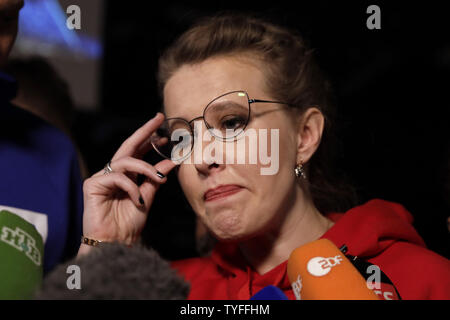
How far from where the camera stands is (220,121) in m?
1.21

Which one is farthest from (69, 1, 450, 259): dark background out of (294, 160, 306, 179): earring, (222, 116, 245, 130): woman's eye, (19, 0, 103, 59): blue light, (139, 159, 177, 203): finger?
(222, 116, 245, 130): woman's eye

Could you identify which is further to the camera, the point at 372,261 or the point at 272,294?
the point at 372,261

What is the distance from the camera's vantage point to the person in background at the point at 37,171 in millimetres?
1259

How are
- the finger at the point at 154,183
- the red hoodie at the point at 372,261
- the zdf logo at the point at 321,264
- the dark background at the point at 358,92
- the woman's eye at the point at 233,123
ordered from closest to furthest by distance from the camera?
1. the zdf logo at the point at 321,264
2. the red hoodie at the point at 372,261
3. the woman's eye at the point at 233,123
4. the finger at the point at 154,183
5. the dark background at the point at 358,92

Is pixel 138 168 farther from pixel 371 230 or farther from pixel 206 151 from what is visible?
pixel 371 230

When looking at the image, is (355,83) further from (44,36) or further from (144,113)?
(44,36)

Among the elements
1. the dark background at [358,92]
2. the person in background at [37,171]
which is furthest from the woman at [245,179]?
the dark background at [358,92]

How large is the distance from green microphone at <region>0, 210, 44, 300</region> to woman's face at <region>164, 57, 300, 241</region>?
1.34 ft

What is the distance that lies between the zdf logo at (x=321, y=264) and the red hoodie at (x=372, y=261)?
1.31 feet

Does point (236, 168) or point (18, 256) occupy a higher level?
point (236, 168)

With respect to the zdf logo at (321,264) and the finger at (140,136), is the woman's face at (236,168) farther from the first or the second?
the zdf logo at (321,264)

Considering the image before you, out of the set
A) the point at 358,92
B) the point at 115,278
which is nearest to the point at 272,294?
the point at 115,278

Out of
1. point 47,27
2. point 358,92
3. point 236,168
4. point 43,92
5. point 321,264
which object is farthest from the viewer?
point 47,27

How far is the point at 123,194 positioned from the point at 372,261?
2.32 feet
